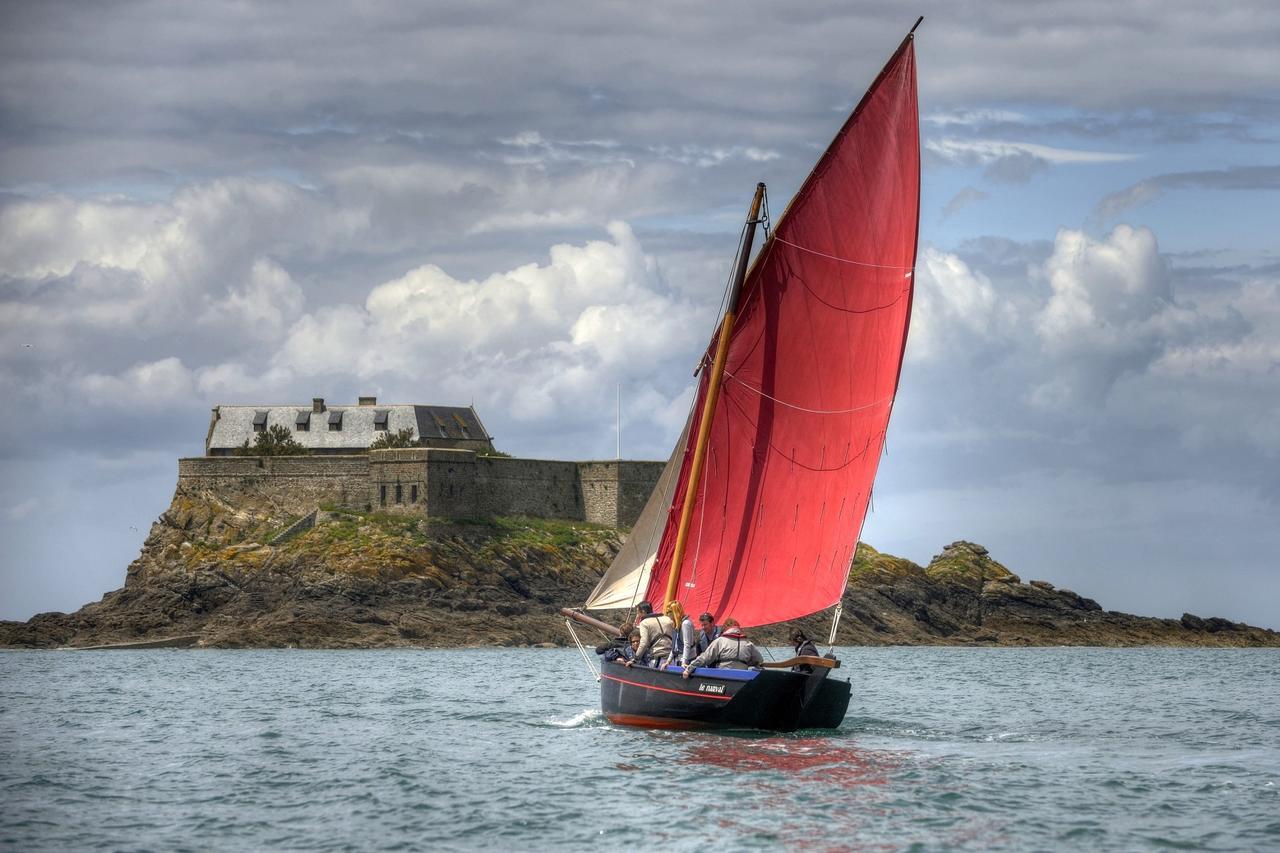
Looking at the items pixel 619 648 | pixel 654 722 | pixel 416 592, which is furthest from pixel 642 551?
pixel 416 592

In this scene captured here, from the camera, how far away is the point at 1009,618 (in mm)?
96938

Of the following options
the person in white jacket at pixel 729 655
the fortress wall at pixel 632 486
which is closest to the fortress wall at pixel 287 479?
the fortress wall at pixel 632 486

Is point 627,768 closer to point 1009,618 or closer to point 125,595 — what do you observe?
point 125,595

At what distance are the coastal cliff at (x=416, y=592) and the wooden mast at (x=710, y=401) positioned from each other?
4756cm

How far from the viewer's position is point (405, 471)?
91188 mm

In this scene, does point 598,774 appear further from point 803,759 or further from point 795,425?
point 795,425

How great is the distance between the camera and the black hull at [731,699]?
29.7 m

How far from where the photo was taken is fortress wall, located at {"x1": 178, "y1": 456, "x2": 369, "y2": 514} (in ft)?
304

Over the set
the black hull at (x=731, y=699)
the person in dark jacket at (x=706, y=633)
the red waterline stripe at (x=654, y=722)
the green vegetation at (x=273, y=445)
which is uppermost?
the green vegetation at (x=273, y=445)

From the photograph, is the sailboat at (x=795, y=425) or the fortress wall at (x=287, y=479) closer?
the sailboat at (x=795, y=425)

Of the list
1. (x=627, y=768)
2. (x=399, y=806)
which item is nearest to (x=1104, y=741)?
(x=627, y=768)

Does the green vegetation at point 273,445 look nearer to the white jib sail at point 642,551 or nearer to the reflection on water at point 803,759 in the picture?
the white jib sail at point 642,551

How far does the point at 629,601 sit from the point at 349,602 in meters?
49.2

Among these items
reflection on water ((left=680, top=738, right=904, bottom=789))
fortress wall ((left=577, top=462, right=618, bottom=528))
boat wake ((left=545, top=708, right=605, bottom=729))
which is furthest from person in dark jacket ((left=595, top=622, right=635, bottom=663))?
fortress wall ((left=577, top=462, right=618, bottom=528))
